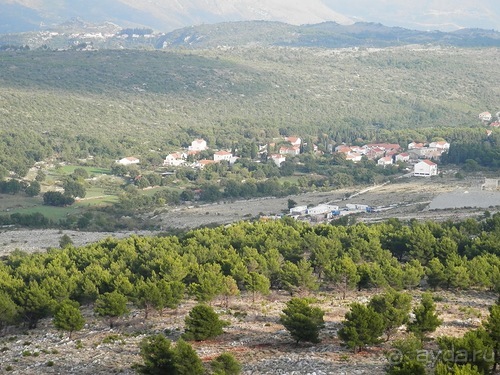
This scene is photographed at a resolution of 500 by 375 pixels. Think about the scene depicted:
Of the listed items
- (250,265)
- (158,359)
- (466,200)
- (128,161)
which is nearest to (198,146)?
(128,161)

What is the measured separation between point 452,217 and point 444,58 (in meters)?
108

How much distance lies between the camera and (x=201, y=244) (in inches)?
1451

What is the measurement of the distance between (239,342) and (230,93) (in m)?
100

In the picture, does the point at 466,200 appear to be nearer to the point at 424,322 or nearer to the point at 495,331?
the point at 424,322

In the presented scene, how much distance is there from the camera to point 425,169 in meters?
74.0

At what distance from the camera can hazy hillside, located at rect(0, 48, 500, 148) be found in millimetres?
100938

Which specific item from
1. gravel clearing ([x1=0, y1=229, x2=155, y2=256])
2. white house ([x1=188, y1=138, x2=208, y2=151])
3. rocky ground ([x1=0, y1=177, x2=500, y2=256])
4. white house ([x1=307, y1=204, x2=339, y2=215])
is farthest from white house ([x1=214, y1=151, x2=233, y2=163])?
gravel clearing ([x1=0, y1=229, x2=155, y2=256])

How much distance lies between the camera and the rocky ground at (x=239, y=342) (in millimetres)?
21047

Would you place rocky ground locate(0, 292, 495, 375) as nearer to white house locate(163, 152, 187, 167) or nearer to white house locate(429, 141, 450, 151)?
Result: white house locate(163, 152, 187, 167)

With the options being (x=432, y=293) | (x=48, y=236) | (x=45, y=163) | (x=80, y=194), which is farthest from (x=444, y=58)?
(x=432, y=293)

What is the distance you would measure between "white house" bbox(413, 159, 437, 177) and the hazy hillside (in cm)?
2711

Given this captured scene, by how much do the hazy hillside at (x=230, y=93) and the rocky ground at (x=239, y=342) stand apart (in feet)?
215

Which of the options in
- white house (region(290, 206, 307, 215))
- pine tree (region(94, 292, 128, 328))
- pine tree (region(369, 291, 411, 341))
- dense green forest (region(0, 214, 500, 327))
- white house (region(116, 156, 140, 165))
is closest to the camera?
pine tree (region(369, 291, 411, 341))

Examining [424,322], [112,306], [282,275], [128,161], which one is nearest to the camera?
[424,322]
